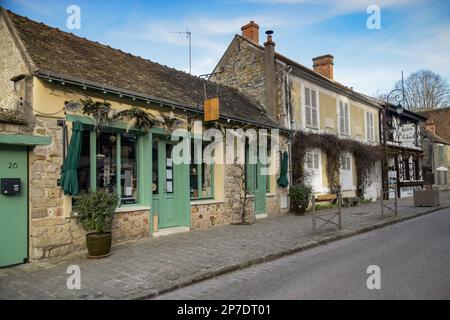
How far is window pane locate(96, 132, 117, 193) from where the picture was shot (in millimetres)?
7719

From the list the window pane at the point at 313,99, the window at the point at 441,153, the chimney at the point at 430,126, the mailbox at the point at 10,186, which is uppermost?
the chimney at the point at 430,126

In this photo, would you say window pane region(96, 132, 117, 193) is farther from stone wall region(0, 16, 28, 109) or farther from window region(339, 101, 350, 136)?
window region(339, 101, 350, 136)

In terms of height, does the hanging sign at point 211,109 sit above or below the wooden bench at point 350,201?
above

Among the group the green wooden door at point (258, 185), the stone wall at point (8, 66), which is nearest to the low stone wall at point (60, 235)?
the stone wall at point (8, 66)

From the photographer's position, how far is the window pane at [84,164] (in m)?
7.30

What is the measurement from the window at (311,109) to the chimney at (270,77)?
1816 mm

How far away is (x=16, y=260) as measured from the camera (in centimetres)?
621

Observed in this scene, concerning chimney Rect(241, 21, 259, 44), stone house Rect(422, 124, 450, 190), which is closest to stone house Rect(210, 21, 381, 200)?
chimney Rect(241, 21, 259, 44)

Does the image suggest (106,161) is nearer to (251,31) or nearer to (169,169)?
(169,169)

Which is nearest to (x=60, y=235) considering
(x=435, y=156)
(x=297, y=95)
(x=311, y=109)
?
(x=297, y=95)

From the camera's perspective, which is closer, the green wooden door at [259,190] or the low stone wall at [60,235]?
the low stone wall at [60,235]

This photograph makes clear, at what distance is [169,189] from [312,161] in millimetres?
7853

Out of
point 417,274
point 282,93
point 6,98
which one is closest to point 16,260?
point 6,98

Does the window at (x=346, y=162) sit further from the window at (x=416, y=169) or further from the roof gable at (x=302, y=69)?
the window at (x=416, y=169)
